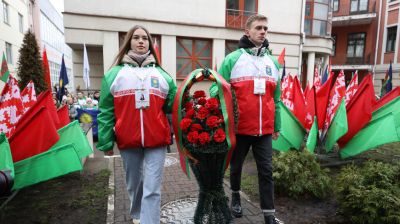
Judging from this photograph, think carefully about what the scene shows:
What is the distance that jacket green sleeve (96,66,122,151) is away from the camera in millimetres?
2738

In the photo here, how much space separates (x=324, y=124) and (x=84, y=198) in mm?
4024

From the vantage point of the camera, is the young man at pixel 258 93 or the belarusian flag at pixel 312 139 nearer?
the young man at pixel 258 93

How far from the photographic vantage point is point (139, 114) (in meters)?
2.70

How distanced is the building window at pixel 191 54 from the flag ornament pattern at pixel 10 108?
37.8 feet

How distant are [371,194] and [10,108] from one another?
4.22m

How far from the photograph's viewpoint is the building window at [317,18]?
698 inches

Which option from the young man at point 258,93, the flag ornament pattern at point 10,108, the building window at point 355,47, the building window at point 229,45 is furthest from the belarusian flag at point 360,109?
the building window at point 355,47

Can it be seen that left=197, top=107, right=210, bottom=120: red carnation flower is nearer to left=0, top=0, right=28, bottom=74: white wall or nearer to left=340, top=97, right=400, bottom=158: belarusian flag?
left=340, top=97, right=400, bottom=158: belarusian flag

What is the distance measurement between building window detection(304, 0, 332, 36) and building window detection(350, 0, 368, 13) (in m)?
11.8

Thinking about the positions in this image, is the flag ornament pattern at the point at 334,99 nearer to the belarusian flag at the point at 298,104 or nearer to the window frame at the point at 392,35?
the belarusian flag at the point at 298,104

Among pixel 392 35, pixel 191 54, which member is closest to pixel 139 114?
pixel 191 54

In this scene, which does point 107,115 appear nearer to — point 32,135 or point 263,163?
point 32,135

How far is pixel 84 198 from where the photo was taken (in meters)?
3.96

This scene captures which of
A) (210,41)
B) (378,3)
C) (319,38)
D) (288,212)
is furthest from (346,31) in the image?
(288,212)
